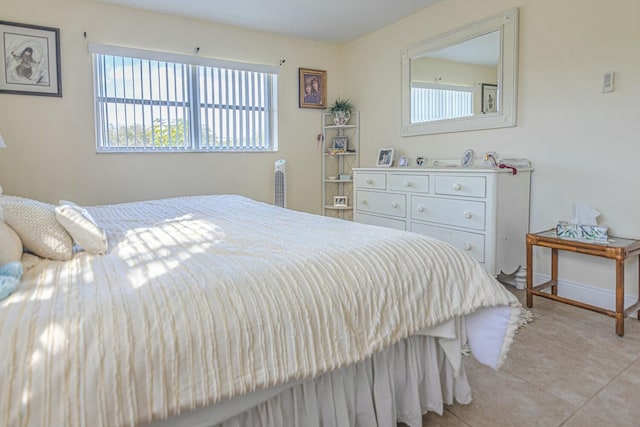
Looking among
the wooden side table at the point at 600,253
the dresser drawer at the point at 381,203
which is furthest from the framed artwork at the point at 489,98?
the wooden side table at the point at 600,253

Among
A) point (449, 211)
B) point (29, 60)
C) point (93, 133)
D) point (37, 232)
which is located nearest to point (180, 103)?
point (93, 133)

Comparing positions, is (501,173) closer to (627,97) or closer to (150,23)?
(627,97)

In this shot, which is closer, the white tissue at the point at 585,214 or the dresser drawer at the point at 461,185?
the white tissue at the point at 585,214

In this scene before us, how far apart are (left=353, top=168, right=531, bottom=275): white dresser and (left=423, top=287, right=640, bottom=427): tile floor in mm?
585

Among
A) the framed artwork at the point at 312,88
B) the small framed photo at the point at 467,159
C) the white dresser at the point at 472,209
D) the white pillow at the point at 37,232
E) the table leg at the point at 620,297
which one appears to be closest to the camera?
the white pillow at the point at 37,232

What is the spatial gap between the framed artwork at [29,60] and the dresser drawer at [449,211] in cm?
309

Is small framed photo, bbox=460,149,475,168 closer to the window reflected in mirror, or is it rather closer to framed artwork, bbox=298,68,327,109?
the window reflected in mirror

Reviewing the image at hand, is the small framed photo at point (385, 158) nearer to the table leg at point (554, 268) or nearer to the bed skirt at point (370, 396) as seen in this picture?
the table leg at point (554, 268)

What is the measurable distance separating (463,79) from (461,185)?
1021 millimetres

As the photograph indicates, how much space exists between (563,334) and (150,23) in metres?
3.99

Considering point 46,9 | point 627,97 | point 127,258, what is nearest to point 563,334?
point 627,97

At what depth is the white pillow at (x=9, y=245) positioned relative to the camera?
1172 mm

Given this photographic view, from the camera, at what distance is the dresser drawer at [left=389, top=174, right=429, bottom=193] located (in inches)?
126

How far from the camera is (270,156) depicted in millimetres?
4348
